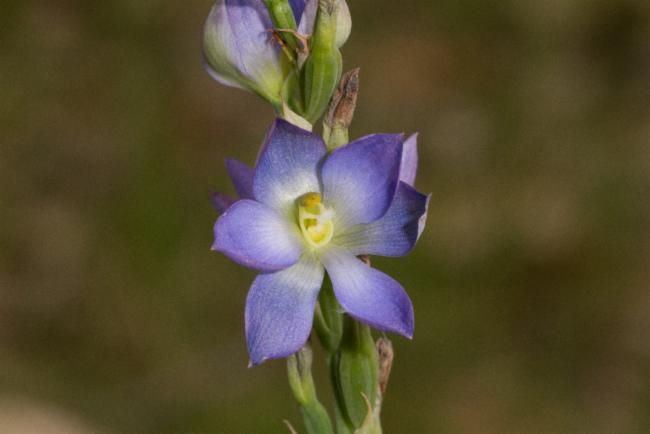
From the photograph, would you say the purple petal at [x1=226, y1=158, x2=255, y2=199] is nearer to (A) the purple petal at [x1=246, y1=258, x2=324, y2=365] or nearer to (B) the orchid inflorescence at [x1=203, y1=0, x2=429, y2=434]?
(B) the orchid inflorescence at [x1=203, y1=0, x2=429, y2=434]

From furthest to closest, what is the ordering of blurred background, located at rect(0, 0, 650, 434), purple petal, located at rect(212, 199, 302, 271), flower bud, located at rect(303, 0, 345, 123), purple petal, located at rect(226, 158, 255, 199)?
blurred background, located at rect(0, 0, 650, 434) < purple petal, located at rect(226, 158, 255, 199) < flower bud, located at rect(303, 0, 345, 123) < purple petal, located at rect(212, 199, 302, 271)

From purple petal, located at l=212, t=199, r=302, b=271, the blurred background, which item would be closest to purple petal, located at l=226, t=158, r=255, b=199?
purple petal, located at l=212, t=199, r=302, b=271

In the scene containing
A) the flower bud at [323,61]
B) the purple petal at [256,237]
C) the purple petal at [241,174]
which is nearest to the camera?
the purple petal at [256,237]

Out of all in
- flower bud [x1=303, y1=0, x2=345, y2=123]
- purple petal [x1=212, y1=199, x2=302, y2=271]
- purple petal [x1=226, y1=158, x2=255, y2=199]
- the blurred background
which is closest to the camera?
purple petal [x1=212, y1=199, x2=302, y2=271]

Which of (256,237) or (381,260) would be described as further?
(381,260)

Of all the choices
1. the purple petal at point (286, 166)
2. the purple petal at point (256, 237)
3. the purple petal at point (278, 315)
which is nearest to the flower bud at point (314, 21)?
the purple petal at point (286, 166)

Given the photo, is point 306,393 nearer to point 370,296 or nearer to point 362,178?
point 370,296

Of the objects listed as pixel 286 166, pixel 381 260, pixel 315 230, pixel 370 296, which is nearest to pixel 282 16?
pixel 286 166

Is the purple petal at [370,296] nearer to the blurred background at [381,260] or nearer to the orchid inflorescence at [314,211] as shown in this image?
the orchid inflorescence at [314,211]
